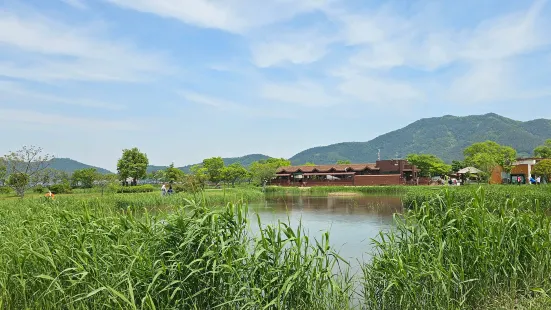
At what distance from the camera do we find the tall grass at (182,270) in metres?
3.60

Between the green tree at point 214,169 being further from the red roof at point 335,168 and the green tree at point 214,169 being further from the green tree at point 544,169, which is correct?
the green tree at point 544,169

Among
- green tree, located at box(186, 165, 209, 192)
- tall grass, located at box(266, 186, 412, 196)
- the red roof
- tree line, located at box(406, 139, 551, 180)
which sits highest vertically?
tree line, located at box(406, 139, 551, 180)

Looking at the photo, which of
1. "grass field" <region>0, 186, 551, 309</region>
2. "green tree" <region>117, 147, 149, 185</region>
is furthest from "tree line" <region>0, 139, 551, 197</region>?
"grass field" <region>0, 186, 551, 309</region>

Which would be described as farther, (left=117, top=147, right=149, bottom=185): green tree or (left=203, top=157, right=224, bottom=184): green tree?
(left=203, top=157, right=224, bottom=184): green tree

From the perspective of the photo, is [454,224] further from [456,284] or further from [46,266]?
[46,266]

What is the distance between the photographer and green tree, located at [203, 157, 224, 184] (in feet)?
193

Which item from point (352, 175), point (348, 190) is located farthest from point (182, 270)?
point (352, 175)

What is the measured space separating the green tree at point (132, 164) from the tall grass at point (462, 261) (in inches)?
1880

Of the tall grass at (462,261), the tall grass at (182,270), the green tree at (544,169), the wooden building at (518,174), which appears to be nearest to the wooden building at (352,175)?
the wooden building at (518,174)

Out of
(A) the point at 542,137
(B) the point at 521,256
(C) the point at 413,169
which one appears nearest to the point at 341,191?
(C) the point at 413,169

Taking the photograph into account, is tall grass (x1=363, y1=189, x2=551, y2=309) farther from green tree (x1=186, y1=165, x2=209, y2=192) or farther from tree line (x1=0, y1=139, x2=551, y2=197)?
tree line (x1=0, y1=139, x2=551, y2=197)

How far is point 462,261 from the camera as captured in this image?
4.30 m

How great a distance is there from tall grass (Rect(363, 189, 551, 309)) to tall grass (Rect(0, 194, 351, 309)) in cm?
60

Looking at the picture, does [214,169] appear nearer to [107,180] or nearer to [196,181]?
[107,180]
